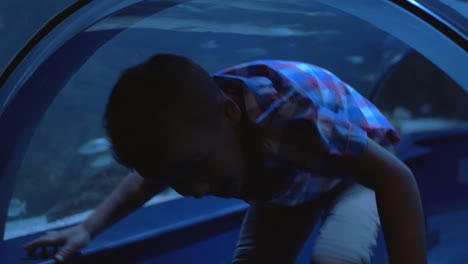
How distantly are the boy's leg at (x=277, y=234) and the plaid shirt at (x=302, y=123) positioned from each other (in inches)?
4.3

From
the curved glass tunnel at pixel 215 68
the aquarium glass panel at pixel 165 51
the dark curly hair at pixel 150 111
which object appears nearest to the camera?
the dark curly hair at pixel 150 111

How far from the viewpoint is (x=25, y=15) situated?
39.4 inches

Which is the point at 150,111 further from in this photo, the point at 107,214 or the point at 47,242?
the point at 47,242

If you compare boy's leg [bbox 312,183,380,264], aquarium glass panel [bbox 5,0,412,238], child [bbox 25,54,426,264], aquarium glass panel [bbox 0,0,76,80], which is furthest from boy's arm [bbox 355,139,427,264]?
aquarium glass panel [bbox 0,0,76,80]

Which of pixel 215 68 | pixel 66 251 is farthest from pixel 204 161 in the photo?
pixel 215 68

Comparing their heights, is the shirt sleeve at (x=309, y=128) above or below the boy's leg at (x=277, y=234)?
above

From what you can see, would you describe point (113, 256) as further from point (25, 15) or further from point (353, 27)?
point (353, 27)

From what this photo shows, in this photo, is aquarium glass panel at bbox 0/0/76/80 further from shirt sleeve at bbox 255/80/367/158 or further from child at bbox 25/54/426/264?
shirt sleeve at bbox 255/80/367/158

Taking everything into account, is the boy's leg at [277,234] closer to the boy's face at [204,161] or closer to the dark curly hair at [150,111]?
the boy's face at [204,161]

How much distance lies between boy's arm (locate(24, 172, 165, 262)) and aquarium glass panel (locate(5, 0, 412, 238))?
0.22m

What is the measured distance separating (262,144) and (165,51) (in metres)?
2.32

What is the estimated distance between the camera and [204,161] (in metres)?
0.88

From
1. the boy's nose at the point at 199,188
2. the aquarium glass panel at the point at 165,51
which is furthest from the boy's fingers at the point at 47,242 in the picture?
the boy's nose at the point at 199,188

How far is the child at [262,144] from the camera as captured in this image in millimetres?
836
